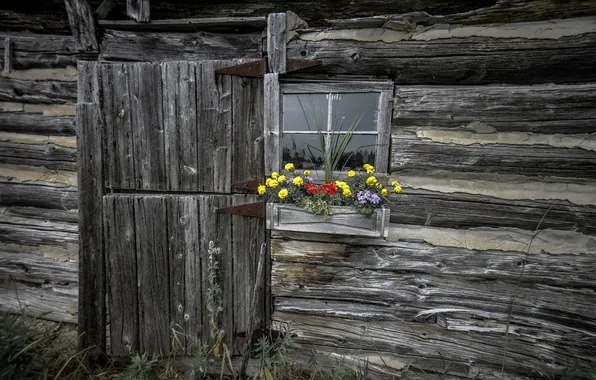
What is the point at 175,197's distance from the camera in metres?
2.12

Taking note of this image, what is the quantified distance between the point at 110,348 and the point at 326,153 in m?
2.38

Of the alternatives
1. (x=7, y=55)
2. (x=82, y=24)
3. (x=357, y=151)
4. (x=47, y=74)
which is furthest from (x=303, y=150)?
(x=7, y=55)

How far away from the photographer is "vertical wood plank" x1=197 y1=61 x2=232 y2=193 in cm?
202

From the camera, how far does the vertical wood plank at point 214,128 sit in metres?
2.02

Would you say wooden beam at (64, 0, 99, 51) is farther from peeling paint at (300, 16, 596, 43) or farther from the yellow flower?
the yellow flower

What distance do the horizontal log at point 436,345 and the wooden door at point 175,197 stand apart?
46 centimetres

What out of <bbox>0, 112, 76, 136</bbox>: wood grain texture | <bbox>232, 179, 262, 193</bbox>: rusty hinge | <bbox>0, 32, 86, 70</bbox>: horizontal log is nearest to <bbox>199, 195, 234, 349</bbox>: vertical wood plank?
<bbox>232, 179, 262, 193</bbox>: rusty hinge

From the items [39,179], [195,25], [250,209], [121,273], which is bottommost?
[121,273]

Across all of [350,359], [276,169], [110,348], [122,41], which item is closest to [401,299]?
[350,359]

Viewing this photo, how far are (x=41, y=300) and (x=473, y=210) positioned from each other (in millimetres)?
3693

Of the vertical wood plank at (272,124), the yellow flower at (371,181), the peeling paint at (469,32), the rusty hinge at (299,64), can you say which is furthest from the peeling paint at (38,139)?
the yellow flower at (371,181)

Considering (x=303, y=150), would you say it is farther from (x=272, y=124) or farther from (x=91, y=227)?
(x=91, y=227)

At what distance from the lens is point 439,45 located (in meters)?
1.87

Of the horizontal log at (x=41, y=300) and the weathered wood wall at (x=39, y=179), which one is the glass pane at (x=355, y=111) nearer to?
the weathered wood wall at (x=39, y=179)
